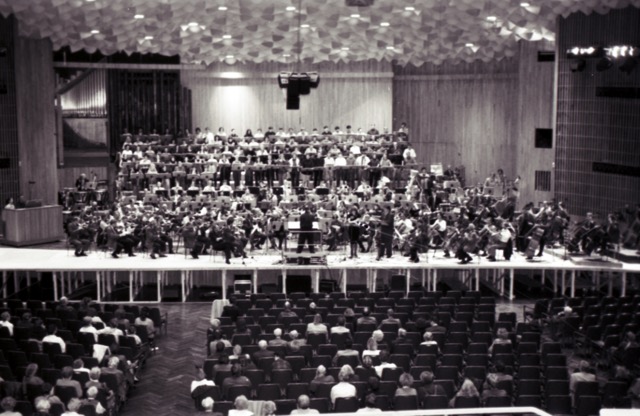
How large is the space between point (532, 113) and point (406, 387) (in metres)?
18.1

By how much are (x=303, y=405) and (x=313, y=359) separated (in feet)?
8.24

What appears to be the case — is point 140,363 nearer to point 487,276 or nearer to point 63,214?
point 487,276

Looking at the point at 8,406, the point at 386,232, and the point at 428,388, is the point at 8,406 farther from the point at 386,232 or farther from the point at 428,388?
the point at 386,232

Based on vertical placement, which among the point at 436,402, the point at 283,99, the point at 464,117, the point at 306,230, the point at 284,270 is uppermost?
the point at 283,99

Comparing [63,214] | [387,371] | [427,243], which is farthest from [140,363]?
[63,214]

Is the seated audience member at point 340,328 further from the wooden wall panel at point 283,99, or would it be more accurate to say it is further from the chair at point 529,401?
the wooden wall panel at point 283,99

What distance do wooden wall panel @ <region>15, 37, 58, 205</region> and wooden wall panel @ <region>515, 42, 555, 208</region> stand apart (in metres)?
13.6

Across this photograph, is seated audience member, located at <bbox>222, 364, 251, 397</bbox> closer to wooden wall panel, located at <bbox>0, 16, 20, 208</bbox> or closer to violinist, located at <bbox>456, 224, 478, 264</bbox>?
violinist, located at <bbox>456, 224, 478, 264</bbox>

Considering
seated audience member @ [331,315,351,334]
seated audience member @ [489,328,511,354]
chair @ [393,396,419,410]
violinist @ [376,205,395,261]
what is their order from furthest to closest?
violinist @ [376,205,395,261] < seated audience member @ [331,315,351,334] < seated audience member @ [489,328,511,354] < chair @ [393,396,419,410]

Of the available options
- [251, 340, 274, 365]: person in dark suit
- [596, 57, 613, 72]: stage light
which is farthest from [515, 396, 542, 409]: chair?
[596, 57, 613, 72]: stage light

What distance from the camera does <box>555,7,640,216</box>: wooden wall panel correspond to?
21859 millimetres

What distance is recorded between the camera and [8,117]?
23.9 metres

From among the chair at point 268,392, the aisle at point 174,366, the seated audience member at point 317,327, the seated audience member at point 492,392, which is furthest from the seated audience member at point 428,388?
the aisle at point 174,366

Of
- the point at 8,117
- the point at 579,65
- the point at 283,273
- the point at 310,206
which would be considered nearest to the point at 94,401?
the point at 283,273
